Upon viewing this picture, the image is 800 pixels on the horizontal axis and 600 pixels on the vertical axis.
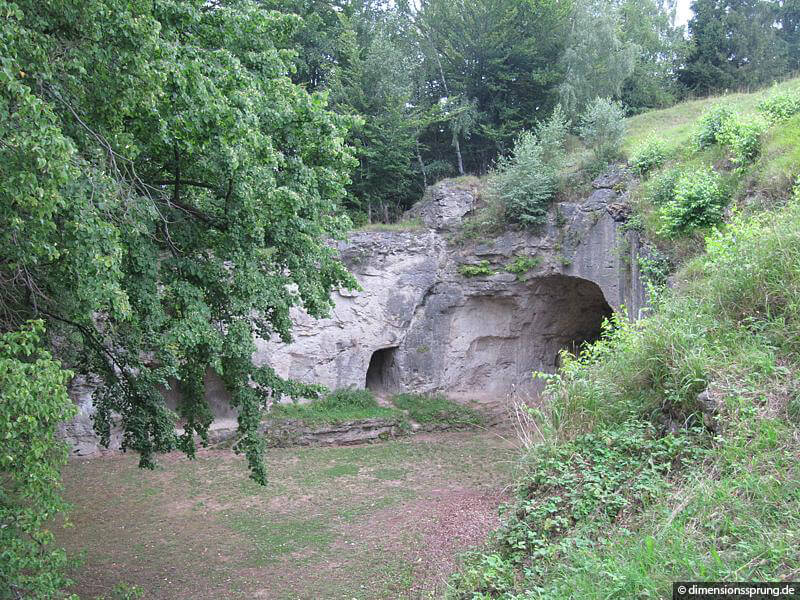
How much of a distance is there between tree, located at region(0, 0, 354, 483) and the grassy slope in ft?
11.4

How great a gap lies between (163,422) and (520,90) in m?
19.8

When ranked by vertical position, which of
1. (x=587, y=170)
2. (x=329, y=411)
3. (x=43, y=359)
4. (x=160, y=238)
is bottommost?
(x=329, y=411)

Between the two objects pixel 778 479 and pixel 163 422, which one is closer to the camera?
pixel 778 479

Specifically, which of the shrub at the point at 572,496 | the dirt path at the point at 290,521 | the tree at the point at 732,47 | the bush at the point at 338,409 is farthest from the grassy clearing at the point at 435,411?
the tree at the point at 732,47

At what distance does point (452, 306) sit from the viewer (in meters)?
17.6

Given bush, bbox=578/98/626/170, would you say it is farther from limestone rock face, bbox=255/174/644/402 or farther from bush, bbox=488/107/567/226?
limestone rock face, bbox=255/174/644/402

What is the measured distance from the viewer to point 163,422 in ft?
24.1

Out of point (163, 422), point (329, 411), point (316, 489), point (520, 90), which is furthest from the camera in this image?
point (520, 90)

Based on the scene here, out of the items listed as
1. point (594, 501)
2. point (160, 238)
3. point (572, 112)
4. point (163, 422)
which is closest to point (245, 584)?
point (163, 422)

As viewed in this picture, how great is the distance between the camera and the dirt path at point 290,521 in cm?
800

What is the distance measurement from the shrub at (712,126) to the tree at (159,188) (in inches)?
347

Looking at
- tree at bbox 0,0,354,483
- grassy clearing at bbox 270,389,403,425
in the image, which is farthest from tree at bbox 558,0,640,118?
tree at bbox 0,0,354,483

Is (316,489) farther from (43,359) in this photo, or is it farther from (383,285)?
(43,359)

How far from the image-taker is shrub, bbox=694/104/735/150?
12.3m
